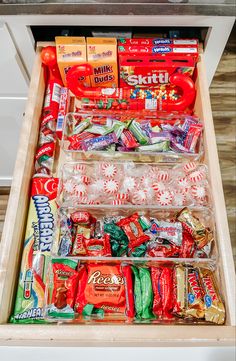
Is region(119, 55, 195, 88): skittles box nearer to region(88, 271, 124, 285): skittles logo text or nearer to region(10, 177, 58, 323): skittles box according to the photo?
region(10, 177, 58, 323): skittles box

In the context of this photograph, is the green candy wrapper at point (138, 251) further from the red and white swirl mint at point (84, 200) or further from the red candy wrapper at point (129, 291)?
the red and white swirl mint at point (84, 200)

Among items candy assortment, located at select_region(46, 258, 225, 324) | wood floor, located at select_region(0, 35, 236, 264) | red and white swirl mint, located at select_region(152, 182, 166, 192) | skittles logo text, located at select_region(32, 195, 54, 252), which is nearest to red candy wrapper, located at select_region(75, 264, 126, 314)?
candy assortment, located at select_region(46, 258, 225, 324)

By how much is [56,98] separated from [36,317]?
0.59 meters

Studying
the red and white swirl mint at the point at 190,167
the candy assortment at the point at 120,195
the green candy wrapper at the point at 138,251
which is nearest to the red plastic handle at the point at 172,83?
the candy assortment at the point at 120,195

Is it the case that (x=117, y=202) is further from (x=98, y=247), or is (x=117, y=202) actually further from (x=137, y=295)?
(x=137, y=295)

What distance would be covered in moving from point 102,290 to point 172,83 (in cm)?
60

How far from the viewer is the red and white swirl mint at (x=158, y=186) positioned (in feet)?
2.82

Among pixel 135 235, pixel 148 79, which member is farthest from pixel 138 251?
pixel 148 79

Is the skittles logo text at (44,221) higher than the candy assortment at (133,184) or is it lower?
lower

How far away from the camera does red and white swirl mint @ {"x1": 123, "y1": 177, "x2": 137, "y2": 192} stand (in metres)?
0.87

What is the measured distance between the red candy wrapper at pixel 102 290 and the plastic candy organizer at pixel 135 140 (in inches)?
12.3

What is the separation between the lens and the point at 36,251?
0.81m

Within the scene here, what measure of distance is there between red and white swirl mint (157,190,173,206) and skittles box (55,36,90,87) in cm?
42

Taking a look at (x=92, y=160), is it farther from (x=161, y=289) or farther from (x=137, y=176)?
(x=161, y=289)
